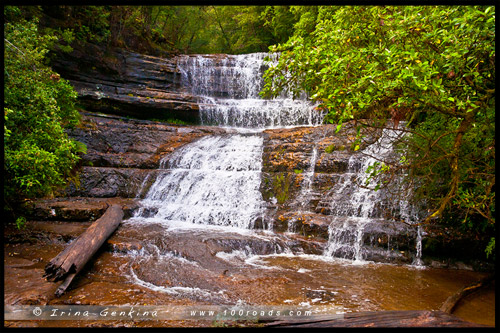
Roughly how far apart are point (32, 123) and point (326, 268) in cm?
690

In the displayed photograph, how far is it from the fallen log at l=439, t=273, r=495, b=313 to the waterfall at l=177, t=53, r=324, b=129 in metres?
10.4

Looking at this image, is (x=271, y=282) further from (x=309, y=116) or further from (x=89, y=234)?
(x=309, y=116)

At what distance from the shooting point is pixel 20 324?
343 cm

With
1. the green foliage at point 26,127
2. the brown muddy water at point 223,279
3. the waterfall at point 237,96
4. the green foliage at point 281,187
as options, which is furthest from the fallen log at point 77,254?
the waterfall at point 237,96

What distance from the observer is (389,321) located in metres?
2.58

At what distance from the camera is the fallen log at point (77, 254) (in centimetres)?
444

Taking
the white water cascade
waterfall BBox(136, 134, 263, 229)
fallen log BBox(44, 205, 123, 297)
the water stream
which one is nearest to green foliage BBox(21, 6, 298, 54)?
the white water cascade

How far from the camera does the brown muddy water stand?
4242 millimetres

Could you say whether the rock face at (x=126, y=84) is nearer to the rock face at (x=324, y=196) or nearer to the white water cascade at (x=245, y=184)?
the white water cascade at (x=245, y=184)

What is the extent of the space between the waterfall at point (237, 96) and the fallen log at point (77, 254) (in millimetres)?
9583

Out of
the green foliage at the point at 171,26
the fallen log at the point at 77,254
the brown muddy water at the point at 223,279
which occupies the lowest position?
the brown muddy water at the point at 223,279

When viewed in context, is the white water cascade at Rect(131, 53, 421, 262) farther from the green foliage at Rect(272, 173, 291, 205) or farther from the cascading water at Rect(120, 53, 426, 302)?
the green foliage at Rect(272, 173, 291, 205)

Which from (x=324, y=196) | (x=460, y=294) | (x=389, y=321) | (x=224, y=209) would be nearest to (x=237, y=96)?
(x=224, y=209)

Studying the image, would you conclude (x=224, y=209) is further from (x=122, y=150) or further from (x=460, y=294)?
(x=460, y=294)
